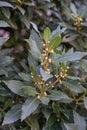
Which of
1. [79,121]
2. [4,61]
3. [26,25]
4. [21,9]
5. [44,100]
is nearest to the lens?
[44,100]

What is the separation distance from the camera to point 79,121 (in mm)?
1731

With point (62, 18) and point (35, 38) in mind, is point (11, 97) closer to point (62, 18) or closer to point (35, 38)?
point (35, 38)

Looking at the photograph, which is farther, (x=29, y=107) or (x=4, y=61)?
(x=4, y=61)

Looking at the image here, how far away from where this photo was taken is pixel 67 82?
1.69 meters

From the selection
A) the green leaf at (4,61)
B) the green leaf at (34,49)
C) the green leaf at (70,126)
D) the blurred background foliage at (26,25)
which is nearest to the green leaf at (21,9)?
the blurred background foliage at (26,25)

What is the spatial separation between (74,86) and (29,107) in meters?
0.24

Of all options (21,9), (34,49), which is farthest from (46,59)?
(21,9)

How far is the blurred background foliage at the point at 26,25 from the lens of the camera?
183cm

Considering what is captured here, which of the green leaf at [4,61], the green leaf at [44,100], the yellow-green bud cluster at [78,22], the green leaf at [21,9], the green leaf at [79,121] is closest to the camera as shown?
the green leaf at [44,100]

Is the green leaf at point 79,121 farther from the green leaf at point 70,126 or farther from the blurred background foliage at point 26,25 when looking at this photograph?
the blurred background foliage at point 26,25

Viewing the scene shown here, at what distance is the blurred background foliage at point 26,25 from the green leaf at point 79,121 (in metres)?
0.26

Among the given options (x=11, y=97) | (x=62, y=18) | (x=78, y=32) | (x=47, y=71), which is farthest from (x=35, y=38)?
(x=62, y=18)

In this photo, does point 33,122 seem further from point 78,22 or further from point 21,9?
point 78,22

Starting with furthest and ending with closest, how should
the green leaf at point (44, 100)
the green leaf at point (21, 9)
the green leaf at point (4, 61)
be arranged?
the green leaf at point (21, 9)
the green leaf at point (4, 61)
the green leaf at point (44, 100)
